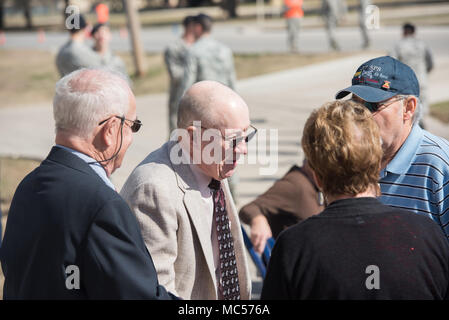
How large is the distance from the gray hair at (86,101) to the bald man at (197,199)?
0.44 m

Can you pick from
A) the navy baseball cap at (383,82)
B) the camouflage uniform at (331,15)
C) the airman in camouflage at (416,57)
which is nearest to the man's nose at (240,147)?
the navy baseball cap at (383,82)

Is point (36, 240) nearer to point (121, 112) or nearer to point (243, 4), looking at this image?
point (121, 112)

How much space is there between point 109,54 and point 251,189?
241 centimetres

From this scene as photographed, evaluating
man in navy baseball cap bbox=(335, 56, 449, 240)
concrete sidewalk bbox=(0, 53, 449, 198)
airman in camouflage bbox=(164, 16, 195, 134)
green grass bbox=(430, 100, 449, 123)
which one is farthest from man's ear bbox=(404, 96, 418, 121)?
green grass bbox=(430, 100, 449, 123)

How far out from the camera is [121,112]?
2.46 meters

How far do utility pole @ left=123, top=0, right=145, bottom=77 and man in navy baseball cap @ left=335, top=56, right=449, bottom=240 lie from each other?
55.1 ft

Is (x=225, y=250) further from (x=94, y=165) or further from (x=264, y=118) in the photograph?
(x=264, y=118)

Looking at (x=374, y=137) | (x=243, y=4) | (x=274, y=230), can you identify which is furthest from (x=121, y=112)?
(x=243, y=4)

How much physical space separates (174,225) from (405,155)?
3.68 ft

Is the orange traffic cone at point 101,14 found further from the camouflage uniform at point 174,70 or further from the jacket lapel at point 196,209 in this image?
the jacket lapel at point 196,209

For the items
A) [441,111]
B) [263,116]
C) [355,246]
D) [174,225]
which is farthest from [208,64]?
[441,111]

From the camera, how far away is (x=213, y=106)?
285 centimetres
